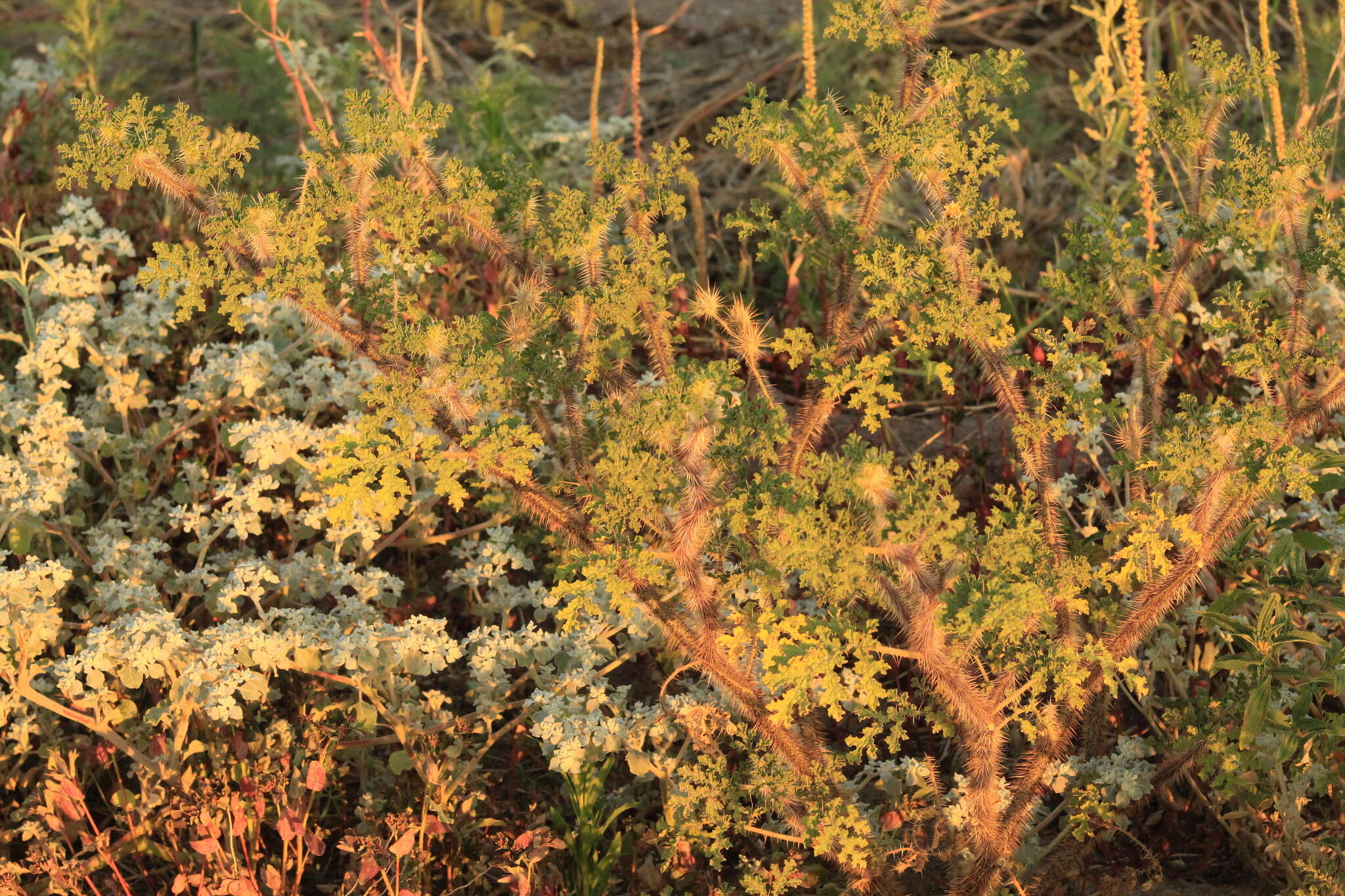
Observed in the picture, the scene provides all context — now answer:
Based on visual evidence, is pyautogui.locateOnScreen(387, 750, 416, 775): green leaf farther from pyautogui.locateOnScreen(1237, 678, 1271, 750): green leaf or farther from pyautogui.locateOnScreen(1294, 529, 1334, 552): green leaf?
pyautogui.locateOnScreen(1294, 529, 1334, 552): green leaf

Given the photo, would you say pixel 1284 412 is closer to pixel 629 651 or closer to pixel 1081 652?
pixel 1081 652

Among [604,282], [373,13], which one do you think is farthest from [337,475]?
[373,13]

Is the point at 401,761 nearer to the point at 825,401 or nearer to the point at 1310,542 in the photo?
the point at 825,401

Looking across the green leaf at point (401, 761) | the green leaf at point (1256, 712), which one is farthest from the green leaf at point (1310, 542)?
the green leaf at point (401, 761)

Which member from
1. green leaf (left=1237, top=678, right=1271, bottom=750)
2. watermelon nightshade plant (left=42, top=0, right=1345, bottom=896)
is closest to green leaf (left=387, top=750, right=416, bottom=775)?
watermelon nightshade plant (left=42, top=0, right=1345, bottom=896)

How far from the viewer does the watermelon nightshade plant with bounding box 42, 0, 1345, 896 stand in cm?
246

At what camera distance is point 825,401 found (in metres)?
2.83

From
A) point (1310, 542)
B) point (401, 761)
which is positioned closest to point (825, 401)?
point (1310, 542)

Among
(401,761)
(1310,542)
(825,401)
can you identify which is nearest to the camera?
(1310,542)

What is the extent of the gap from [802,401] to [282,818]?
53.4 inches

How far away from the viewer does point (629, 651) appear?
10.9 ft

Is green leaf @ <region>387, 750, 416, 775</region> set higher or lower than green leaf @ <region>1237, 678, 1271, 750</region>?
lower

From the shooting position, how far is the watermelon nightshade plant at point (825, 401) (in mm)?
2455

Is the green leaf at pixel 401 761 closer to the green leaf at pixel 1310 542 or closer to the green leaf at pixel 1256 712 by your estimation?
the green leaf at pixel 1256 712
